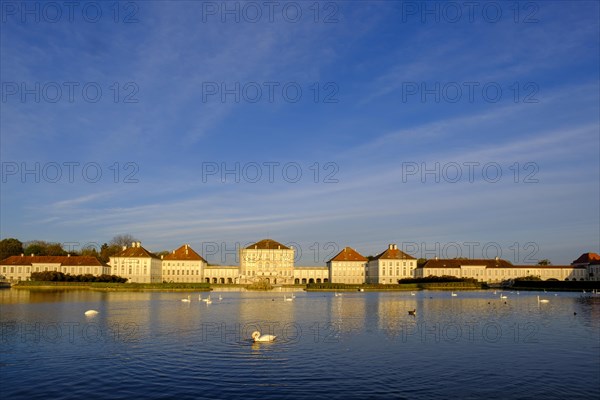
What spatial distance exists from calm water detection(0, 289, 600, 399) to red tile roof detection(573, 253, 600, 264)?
96.4 meters

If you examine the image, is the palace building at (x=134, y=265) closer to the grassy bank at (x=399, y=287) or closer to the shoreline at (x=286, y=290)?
the shoreline at (x=286, y=290)

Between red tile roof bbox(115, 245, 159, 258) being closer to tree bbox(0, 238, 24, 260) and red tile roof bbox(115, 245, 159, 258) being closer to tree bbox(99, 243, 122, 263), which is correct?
tree bbox(99, 243, 122, 263)

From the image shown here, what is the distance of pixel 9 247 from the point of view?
11788cm

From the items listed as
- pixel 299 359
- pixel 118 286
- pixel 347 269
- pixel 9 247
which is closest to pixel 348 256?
pixel 347 269

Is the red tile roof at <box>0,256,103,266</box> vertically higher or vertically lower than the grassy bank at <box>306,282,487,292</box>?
higher

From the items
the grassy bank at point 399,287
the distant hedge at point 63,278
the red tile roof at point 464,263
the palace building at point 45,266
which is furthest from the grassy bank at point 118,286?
the red tile roof at point 464,263

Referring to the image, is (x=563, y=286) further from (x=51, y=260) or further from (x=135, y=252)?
(x=51, y=260)

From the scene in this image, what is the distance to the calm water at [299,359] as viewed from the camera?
13.7m

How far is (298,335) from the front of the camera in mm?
23250

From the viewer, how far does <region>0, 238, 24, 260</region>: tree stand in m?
116

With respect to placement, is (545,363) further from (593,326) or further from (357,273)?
(357,273)

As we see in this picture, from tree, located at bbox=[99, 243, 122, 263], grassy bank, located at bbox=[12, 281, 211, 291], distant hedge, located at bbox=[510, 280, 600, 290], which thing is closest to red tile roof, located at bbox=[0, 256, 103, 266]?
tree, located at bbox=[99, 243, 122, 263]

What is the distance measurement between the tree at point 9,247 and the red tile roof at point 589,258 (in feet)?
403

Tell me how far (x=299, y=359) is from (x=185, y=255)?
10283cm
